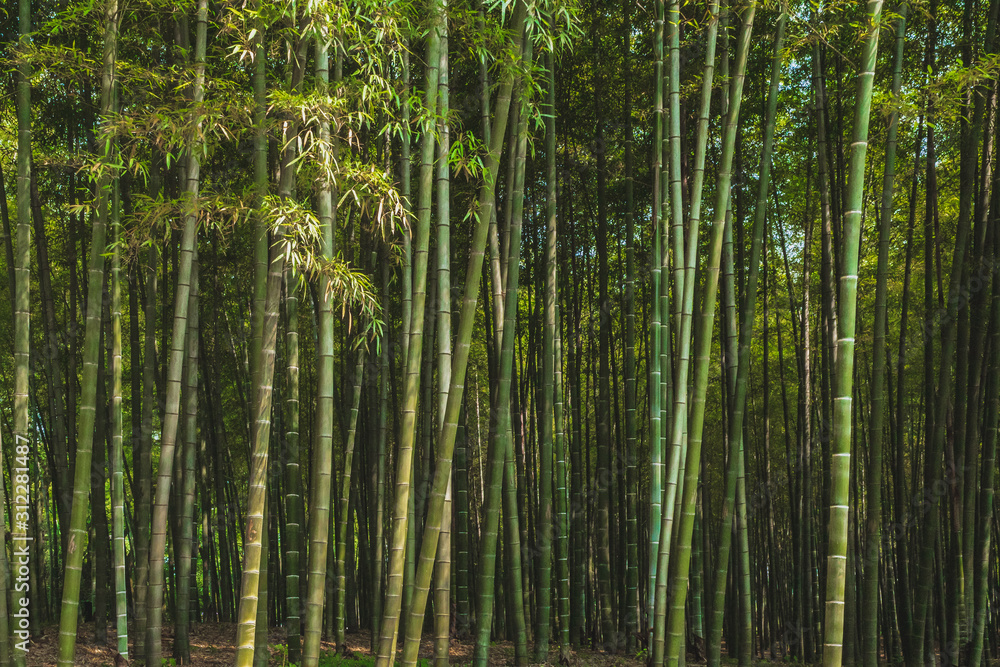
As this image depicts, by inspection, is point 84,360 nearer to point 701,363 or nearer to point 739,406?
point 701,363

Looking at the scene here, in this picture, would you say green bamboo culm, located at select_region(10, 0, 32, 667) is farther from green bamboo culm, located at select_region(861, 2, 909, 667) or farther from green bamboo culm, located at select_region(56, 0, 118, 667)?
green bamboo culm, located at select_region(861, 2, 909, 667)

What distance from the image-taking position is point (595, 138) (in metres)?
6.45

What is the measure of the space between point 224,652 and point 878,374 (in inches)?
204

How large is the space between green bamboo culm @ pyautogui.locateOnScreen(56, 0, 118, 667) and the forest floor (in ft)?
5.42

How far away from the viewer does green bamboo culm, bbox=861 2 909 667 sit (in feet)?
12.4

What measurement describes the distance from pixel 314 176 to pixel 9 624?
2.73 metres

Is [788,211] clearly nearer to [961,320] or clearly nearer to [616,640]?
[961,320]

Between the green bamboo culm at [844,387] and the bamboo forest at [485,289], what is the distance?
0.01m

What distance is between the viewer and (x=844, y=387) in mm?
2549

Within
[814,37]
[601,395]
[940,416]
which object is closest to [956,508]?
[940,416]

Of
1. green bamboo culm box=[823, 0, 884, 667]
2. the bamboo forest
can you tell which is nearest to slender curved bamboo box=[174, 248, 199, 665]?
the bamboo forest

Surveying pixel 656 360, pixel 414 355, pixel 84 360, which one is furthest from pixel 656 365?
pixel 84 360

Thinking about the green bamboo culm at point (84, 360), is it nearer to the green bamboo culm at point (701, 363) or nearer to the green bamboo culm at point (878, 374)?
the green bamboo culm at point (701, 363)

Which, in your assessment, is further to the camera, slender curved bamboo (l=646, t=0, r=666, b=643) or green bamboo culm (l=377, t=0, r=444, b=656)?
slender curved bamboo (l=646, t=0, r=666, b=643)
